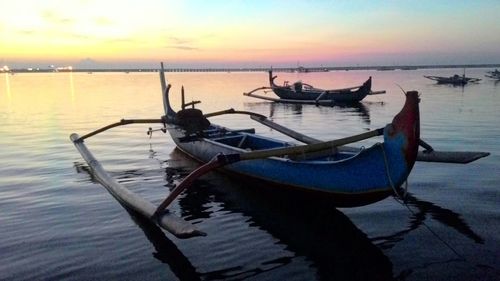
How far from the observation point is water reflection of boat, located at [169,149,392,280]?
657 cm

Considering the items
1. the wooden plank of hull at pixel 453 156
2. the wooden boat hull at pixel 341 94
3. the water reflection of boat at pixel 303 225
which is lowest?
the water reflection of boat at pixel 303 225

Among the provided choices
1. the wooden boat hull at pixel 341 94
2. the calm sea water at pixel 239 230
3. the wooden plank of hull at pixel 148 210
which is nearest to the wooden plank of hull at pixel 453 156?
the calm sea water at pixel 239 230

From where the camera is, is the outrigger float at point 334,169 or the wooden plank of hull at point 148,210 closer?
the wooden plank of hull at point 148,210

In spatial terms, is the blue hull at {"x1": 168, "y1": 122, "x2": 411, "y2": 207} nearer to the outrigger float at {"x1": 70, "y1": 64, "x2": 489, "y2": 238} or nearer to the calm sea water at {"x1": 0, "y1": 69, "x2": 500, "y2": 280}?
the outrigger float at {"x1": 70, "y1": 64, "x2": 489, "y2": 238}

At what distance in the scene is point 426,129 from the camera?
21875mm

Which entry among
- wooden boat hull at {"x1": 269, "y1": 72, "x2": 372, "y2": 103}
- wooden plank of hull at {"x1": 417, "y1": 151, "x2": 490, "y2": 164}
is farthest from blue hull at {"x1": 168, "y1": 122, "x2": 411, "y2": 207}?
wooden boat hull at {"x1": 269, "y1": 72, "x2": 372, "y2": 103}

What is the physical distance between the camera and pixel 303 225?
8.36 meters

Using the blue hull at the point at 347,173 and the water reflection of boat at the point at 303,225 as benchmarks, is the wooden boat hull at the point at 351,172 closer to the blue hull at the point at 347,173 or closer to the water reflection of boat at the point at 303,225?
the blue hull at the point at 347,173

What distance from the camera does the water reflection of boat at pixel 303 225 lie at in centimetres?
657

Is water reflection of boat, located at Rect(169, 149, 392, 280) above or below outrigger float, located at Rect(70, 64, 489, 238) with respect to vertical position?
below

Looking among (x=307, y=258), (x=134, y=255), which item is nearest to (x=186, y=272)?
(x=134, y=255)

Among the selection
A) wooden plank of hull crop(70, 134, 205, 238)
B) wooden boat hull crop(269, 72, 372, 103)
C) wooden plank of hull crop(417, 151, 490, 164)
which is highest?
wooden boat hull crop(269, 72, 372, 103)

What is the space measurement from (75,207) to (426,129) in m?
18.4

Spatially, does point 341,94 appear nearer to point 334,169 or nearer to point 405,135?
point 334,169
